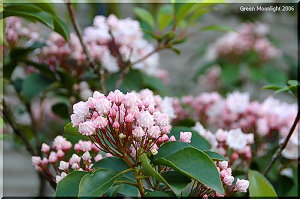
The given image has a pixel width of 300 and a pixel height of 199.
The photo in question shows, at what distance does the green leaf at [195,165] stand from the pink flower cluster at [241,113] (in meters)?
0.66

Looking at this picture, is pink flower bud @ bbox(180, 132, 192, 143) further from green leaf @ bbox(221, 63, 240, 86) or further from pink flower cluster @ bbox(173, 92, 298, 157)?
green leaf @ bbox(221, 63, 240, 86)

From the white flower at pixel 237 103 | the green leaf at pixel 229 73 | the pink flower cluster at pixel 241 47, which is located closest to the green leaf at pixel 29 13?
the white flower at pixel 237 103

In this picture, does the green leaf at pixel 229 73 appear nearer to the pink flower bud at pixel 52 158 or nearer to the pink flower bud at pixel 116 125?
the pink flower bud at pixel 52 158

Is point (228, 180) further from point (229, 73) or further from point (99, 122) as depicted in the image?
point (229, 73)

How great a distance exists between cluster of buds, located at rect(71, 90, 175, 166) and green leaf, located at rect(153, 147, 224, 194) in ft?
0.15

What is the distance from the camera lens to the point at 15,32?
1.35 meters

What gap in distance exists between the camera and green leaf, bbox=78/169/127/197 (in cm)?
64

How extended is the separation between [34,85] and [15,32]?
0.17m

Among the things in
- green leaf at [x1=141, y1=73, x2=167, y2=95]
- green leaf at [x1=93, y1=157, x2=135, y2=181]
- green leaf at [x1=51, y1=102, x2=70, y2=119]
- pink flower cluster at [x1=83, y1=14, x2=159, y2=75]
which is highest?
pink flower cluster at [x1=83, y1=14, x2=159, y2=75]

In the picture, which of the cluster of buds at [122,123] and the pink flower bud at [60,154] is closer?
the cluster of buds at [122,123]

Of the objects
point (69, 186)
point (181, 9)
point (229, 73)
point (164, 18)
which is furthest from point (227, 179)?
point (229, 73)

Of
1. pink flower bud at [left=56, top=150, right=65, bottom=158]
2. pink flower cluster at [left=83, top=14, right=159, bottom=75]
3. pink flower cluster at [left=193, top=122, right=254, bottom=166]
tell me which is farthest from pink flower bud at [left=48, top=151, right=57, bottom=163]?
pink flower cluster at [left=83, top=14, right=159, bottom=75]

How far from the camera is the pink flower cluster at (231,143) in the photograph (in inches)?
40.1

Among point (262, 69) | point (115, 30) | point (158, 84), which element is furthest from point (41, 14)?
point (262, 69)
